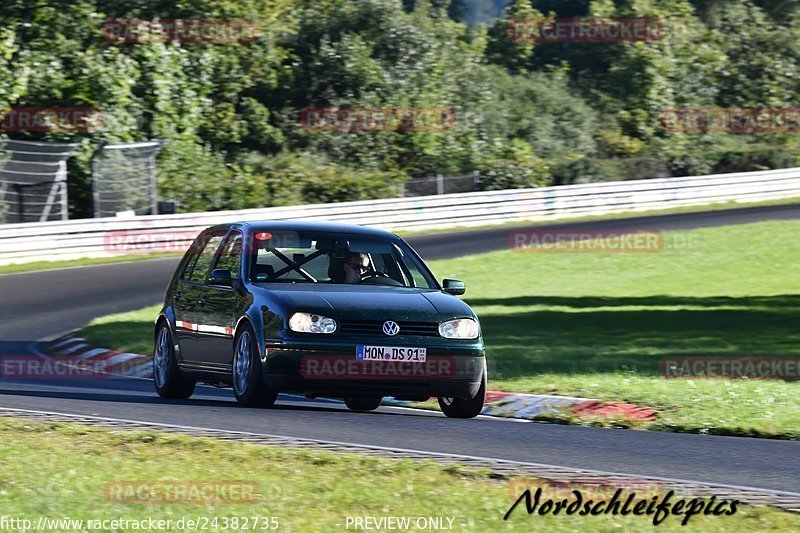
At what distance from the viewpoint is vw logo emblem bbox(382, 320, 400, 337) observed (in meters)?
9.93

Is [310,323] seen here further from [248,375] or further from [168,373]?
[168,373]

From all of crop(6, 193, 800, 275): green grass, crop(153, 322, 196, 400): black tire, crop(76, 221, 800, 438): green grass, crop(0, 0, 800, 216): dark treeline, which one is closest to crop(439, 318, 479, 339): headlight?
crop(76, 221, 800, 438): green grass

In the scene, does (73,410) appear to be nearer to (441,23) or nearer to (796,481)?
(796,481)

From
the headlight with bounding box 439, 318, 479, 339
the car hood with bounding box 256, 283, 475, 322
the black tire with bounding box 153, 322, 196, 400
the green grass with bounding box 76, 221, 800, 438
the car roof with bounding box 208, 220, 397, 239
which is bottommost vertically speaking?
the green grass with bounding box 76, 221, 800, 438

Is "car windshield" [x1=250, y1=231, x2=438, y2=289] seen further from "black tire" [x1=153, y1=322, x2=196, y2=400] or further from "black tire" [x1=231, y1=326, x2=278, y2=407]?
"black tire" [x1=153, y1=322, x2=196, y2=400]

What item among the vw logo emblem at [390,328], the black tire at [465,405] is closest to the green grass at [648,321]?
the black tire at [465,405]

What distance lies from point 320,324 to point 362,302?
1.33ft

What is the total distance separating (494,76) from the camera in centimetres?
5531

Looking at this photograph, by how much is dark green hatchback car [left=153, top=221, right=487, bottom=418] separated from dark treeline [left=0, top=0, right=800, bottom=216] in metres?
22.3

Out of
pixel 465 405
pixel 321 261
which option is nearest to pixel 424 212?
pixel 321 261

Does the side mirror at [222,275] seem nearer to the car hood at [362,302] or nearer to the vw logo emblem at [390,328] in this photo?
the car hood at [362,302]

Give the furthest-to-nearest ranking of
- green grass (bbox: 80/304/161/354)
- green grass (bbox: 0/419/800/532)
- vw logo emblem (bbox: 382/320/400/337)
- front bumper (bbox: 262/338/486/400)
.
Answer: green grass (bbox: 80/304/161/354), vw logo emblem (bbox: 382/320/400/337), front bumper (bbox: 262/338/486/400), green grass (bbox: 0/419/800/532)

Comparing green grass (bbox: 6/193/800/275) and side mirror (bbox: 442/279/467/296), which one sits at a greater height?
side mirror (bbox: 442/279/467/296)

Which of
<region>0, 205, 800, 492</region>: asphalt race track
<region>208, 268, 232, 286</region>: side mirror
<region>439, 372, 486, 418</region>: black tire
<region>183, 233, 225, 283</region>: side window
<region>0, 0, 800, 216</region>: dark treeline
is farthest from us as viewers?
<region>0, 0, 800, 216</region>: dark treeline
